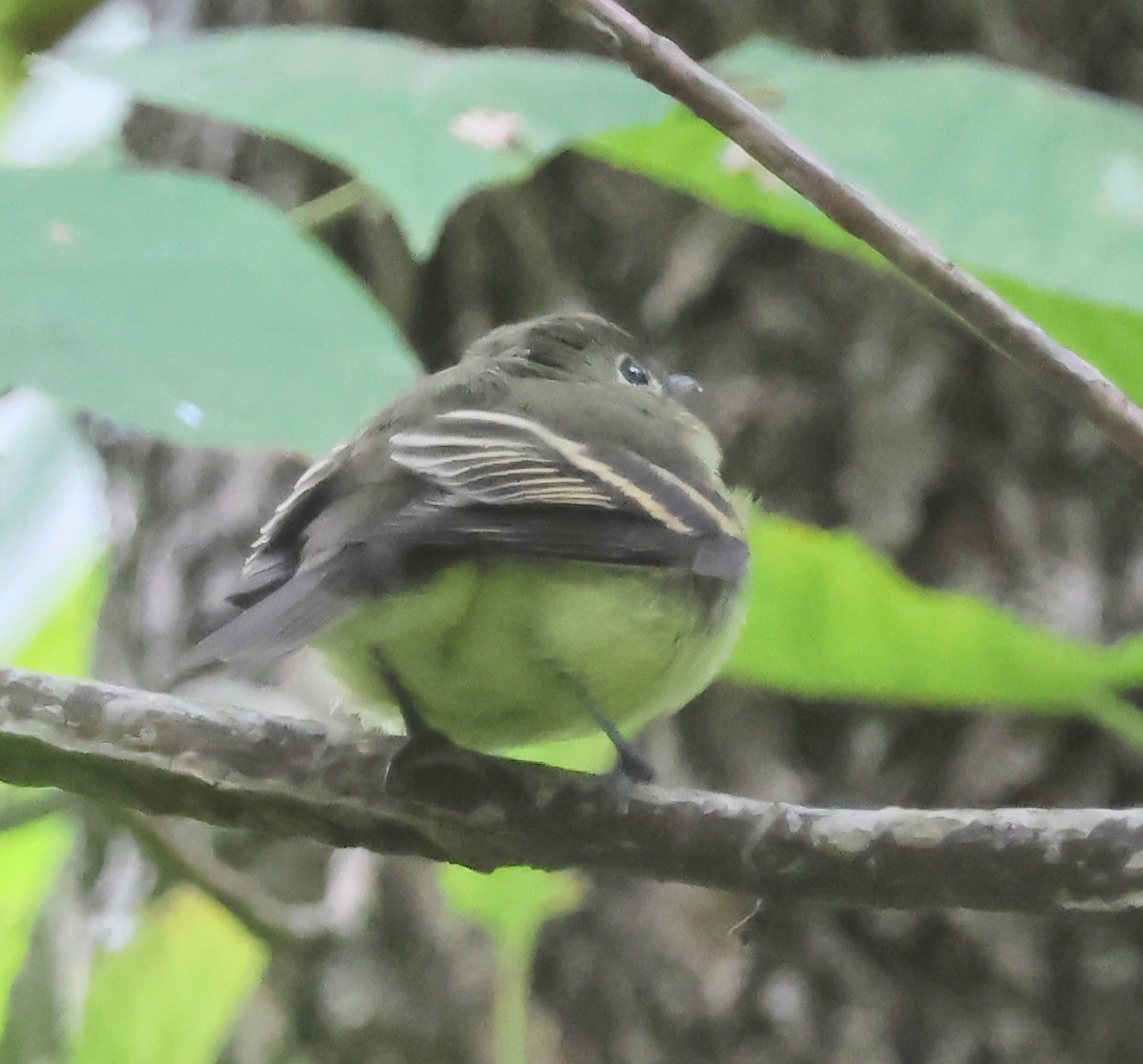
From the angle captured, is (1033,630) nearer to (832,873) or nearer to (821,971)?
(832,873)

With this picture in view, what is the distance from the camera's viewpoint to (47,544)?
1.69 m

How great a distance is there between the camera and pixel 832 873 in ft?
2.23

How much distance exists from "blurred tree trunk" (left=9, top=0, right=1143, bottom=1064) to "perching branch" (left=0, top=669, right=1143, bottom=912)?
64 cm

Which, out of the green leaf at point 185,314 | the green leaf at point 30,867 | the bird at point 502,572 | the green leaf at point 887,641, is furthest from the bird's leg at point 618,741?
the green leaf at point 30,867

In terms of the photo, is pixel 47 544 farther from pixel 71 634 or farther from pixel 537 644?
pixel 537 644

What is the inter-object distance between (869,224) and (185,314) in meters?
0.36

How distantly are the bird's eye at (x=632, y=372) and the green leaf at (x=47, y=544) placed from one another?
0.51 meters

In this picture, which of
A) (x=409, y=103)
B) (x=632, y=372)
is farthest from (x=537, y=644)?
(x=632, y=372)

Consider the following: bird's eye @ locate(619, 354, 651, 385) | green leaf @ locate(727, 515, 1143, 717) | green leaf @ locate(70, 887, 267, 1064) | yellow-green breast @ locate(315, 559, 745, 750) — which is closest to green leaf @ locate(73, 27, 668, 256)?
yellow-green breast @ locate(315, 559, 745, 750)

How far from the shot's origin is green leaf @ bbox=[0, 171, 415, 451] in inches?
26.5

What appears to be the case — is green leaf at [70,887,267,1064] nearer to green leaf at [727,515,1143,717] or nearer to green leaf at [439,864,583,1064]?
green leaf at [439,864,583,1064]

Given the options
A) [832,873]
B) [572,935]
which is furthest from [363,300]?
[572,935]

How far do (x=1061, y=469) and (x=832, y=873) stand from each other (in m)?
1.02

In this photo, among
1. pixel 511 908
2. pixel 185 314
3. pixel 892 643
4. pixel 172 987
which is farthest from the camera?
pixel 172 987
